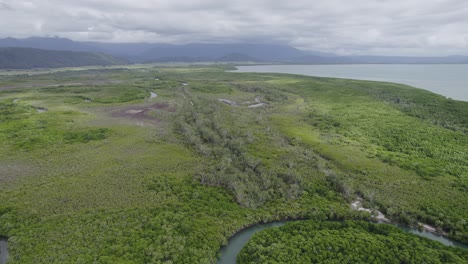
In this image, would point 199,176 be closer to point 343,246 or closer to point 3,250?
point 343,246

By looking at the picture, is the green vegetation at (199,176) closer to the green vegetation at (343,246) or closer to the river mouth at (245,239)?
the river mouth at (245,239)

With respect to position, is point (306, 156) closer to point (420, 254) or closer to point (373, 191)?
point (373, 191)

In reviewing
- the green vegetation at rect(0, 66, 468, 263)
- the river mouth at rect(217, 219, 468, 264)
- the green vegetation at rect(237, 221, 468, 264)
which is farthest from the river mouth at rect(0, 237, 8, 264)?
the green vegetation at rect(237, 221, 468, 264)

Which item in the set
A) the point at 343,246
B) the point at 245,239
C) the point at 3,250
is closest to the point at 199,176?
the point at 245,239

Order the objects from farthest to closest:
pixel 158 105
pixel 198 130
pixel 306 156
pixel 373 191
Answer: pixel 158 105 < pixel 198 130 < pixel 306 156 < pixel 373 191

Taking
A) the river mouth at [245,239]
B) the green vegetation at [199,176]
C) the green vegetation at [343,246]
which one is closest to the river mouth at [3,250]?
the green vegetation at [199,176]

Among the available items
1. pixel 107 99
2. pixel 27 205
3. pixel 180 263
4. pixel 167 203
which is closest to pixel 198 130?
pixel 167 203
